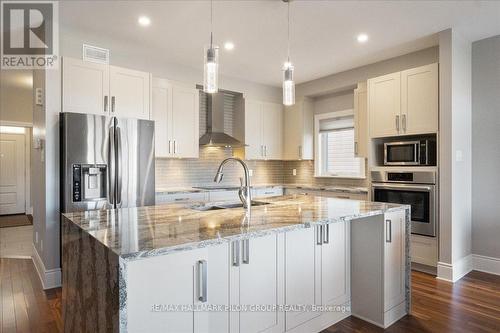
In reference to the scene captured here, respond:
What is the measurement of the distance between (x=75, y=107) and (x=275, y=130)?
3349mm

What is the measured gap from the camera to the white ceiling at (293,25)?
2.89 meters

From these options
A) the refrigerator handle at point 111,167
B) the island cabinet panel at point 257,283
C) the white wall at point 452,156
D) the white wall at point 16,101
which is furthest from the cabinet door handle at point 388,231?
the white wall at point 16,101

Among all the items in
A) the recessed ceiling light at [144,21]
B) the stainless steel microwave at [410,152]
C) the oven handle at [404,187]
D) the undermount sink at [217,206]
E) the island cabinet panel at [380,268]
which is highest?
the recessed ceiling light at [144,21]

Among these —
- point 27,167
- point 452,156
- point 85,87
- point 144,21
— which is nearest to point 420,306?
point 452,156

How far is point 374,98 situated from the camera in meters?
4.10

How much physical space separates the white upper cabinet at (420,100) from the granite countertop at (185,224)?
64.5 inches

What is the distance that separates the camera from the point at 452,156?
11.0 feet

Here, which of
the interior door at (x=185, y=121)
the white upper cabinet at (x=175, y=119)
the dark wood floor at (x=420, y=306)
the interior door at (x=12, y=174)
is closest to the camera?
the dark wood floor at (x=420, y=306)

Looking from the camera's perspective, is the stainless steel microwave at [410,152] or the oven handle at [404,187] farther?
the stainless steel microwave at [410,152]

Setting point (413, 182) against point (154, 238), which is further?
point (413, 182)

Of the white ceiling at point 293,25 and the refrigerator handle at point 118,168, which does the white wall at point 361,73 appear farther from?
the refrigerator handle at point 118,168

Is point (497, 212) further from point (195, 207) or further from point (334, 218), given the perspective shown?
point (195, 207)

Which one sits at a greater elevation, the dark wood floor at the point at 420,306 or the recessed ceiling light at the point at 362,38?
the recessed ceiling light at the point at 362,38

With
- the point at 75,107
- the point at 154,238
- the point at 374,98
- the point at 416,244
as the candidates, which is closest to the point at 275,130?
the point at 374,98
